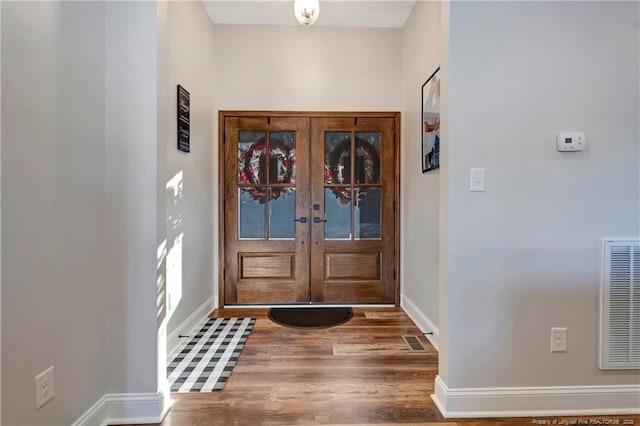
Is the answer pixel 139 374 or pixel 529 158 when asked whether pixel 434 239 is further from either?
pixel 139 374

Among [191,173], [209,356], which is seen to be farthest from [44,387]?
[191,173]

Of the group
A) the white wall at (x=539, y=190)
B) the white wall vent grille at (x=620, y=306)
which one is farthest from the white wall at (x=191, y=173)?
the white wall vent grille at (x=620, y=306)

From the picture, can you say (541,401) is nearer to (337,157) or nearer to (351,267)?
(351,267)

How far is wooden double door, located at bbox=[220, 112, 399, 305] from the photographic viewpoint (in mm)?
3363

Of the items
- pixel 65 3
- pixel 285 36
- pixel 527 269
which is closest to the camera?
pixel 65 3

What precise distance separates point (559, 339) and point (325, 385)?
4.21ft

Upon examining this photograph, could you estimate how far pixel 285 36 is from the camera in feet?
10.9

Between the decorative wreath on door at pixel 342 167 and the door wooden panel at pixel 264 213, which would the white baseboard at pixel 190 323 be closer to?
the door wooden panel at pixel 264 213

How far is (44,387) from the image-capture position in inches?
48.5

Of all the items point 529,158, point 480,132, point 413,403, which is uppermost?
point 480,132

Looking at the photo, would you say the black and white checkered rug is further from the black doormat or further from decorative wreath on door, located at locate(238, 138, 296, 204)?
decorative wreath on door, located at locate(238, 138, 296, 204)

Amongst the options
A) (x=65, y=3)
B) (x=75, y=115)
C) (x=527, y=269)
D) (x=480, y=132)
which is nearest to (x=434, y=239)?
(x=527, y=269)

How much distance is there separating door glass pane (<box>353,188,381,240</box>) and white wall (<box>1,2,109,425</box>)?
2.36 meters

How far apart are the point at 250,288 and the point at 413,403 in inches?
81.6
